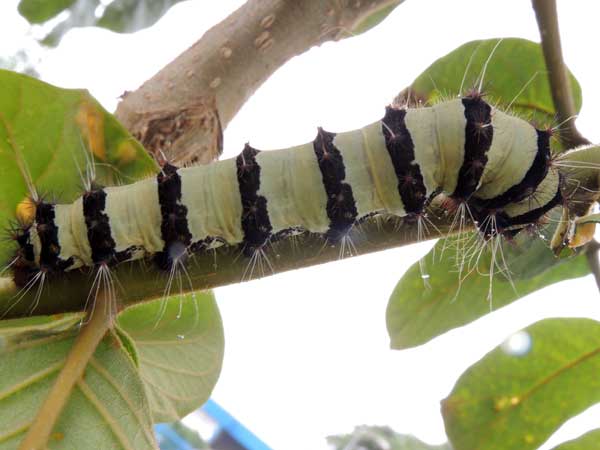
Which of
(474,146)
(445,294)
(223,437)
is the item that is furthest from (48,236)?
(223,437)

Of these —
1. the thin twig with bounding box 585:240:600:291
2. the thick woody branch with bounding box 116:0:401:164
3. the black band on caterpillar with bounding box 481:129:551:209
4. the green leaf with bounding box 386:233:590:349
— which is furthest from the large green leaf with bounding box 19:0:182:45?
the thin twig with bounding box 585:240:600:291

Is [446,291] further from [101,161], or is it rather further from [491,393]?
[101,161]

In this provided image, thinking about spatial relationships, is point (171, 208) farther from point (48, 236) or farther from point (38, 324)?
point (38, 324)

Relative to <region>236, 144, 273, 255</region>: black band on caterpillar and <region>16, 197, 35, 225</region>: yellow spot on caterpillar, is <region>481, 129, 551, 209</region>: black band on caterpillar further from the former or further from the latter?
<region>16, 197, 35, 225</region>: yellow spot on caterpillar

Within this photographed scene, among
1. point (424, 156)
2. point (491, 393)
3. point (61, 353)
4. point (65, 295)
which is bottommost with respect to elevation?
point (491, 393)

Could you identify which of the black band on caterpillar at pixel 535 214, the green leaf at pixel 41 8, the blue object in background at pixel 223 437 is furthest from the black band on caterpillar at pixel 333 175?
the blue object in background at pixel 223 437

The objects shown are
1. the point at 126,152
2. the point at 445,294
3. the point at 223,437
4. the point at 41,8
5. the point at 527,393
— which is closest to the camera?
the point at 126,152

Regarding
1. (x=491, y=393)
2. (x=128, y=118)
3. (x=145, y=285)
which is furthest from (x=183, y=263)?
(x=491, y=393)
